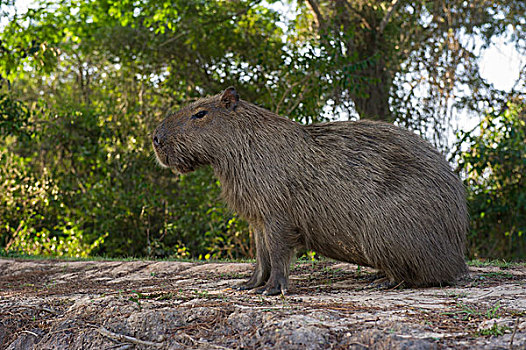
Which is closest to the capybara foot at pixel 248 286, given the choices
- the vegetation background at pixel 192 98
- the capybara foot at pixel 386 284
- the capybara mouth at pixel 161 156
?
the capybara foot at pixel 386 284

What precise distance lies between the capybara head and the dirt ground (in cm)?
99

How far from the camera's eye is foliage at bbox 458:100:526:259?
8.73m

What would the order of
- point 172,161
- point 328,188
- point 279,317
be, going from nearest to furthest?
point 279,317, point 328,188, point 172,161

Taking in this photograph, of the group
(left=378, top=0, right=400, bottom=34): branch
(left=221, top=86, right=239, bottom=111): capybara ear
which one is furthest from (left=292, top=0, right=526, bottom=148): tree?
(left=221, top=86, right=239, bottom=111): capybara ear

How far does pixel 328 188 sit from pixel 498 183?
19.9 ft

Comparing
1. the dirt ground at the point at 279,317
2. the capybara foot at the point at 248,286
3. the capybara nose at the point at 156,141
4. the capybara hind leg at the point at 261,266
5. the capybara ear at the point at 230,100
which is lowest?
the dirt ground at the point at 279,317

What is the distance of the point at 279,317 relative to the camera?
110 inches

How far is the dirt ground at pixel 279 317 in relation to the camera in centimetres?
252

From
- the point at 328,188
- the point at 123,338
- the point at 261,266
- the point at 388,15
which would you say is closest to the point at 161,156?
the point at 261,266

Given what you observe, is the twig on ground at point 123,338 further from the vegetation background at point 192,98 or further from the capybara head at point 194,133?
the vegetation background at point 192,98

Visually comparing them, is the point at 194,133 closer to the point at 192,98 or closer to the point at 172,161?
the point at 172,161

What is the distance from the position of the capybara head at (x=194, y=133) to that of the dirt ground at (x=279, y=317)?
99 centimetres

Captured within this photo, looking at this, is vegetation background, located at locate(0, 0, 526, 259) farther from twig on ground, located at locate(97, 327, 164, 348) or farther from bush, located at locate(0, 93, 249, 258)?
twig on ground, located at locate(97, 327, 164, 348)

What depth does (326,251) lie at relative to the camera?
162 inches
